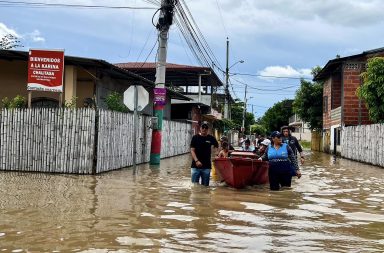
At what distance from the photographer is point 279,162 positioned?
11383 millimetres

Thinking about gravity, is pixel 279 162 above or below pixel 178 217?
above

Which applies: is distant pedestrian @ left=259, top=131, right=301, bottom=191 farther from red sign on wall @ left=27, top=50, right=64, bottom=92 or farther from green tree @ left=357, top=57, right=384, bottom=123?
green tree @ left=357, top=57, right=384, bottom=123

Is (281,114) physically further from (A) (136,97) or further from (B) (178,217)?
(B) (178,217)

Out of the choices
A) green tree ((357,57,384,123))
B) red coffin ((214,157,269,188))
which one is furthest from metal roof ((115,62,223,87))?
red coffin ((214,157,269,188))

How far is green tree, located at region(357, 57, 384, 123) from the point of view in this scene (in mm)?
26547

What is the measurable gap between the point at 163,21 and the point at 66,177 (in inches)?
321

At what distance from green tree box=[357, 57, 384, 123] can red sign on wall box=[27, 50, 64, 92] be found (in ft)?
59.3

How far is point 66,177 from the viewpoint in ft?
45.8

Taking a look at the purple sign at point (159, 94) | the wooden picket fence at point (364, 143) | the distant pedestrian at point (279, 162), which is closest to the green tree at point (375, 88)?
the wooden picket fence at point (364, 143)

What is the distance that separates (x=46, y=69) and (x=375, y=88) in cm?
1877

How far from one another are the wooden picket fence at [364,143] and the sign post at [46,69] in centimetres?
1515

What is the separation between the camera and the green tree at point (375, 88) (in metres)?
26.5

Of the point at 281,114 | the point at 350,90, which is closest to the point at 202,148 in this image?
the point at 350,90

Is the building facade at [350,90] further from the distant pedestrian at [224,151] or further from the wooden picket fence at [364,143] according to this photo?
the distant pedestrian at [224,151]
